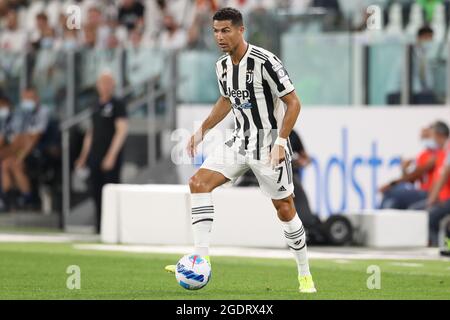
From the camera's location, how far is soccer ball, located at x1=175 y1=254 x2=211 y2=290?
12367mm

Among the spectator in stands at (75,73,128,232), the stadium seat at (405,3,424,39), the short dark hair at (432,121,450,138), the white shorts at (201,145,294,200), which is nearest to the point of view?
the white shorts at (201,145,294,200)

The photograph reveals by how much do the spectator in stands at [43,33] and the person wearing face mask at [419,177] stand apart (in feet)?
29.6

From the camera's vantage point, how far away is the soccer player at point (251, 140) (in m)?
12.5

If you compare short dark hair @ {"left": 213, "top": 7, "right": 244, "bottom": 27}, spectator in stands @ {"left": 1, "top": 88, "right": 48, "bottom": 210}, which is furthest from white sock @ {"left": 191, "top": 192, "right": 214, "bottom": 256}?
spectator in stands @ {"left": 1, "top": 88, "right": 48, "bottom": 210}

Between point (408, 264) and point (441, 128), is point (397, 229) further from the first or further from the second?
point (408, 264)

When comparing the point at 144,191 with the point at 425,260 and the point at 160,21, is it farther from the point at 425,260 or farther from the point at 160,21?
the point at 160,21

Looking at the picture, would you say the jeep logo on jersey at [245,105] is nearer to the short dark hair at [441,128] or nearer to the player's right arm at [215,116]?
the player's right arm at [215,116]

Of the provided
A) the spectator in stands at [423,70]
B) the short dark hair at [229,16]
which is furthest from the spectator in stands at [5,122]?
the short dark hair at [229,16]

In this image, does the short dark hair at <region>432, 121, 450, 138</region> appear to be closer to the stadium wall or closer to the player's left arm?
the stadium wall

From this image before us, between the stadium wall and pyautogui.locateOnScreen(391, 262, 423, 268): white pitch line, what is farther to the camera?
the stadium wall

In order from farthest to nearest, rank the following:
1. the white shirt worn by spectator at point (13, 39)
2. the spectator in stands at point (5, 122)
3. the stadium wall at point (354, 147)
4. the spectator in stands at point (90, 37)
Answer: the white shirt worn by spectator at point (13, 39)
the spectator in stands at point (90, 37)
the spectator in stands at point (5, 122)
the stadium wall at point (354, 147)

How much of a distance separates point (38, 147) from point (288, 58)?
16.9 ft

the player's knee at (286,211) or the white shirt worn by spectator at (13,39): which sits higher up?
the white shirt worn by spectator at (13,39)

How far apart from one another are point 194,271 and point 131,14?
52.7 feet
